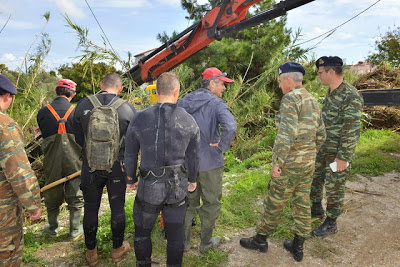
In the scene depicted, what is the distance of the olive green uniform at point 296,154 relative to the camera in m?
2.56

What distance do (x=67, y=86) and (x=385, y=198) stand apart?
16.8 feet

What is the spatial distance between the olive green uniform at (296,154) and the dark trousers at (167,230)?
42.5 inches

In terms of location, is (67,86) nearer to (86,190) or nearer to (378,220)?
(86,190)

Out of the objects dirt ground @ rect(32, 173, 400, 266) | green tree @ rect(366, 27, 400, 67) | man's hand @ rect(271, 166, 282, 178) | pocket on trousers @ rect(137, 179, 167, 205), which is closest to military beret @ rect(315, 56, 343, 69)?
man's hand @ rect(271, 166, 282, 178)

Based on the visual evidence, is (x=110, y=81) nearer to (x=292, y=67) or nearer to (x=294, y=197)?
(x=292, y=67)

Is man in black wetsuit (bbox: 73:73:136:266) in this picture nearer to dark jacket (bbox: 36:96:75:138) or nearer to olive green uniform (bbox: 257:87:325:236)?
dark jacket (bbox: 36:96:75:138)

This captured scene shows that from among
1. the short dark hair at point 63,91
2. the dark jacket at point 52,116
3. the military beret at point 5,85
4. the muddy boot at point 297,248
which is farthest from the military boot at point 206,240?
the short dark hair at point 63,91

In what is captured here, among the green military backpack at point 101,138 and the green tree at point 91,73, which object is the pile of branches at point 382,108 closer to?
the green tree at point 91,73

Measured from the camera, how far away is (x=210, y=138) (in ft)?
9.33

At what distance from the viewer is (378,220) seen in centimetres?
368

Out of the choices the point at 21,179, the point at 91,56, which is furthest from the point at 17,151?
the point at 91,56

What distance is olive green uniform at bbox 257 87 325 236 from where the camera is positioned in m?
2.56

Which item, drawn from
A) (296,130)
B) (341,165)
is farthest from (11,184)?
(341,165)

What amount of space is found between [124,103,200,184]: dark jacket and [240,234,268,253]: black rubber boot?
1482mm
